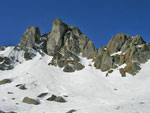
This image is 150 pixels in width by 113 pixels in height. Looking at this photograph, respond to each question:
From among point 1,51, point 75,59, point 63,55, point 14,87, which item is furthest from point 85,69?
point 1,51

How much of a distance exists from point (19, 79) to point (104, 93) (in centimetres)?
2627

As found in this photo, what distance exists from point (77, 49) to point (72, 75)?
67.6 ft

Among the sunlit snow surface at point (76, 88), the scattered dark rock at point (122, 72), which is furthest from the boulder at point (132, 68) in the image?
the sunlit snow surface at point (76, 88)

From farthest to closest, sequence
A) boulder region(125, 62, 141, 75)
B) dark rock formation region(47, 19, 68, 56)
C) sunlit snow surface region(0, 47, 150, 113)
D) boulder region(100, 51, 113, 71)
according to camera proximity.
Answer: dark rock formation region(47, 19, 68, 56), boulder region(100, 51, 113, 71), boulder region(125, 62, 141, 75), sunlit snow surface region(0, 47, 150, 113)

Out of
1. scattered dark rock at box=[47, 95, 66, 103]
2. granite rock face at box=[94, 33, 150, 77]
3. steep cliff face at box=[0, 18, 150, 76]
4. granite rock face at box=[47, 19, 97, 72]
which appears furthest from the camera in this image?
granite rock face at box=[47, 19, 97, 72]

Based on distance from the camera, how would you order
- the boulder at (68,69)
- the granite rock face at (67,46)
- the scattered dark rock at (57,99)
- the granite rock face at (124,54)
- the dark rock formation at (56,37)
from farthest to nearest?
1. the dark rock formation at (56,37)
2. the granite rock face at (67,46)
3. the boulder at (68,69)
4. the granite rock face at (124,54)
5. the scattered dark rock at (57,99)

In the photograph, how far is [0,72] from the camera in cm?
6116

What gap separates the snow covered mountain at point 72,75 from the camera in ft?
101

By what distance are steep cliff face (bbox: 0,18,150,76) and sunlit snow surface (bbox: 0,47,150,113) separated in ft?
10.6

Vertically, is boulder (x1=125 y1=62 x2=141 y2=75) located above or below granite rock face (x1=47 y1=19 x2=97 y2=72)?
below

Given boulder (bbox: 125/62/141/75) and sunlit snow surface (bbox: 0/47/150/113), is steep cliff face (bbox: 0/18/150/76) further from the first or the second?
sunlit snow surface (bbox: 0/47/150/113)

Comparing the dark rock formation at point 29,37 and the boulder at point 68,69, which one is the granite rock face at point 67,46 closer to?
the boulder at point 68,69

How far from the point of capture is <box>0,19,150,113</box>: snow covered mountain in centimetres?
3086

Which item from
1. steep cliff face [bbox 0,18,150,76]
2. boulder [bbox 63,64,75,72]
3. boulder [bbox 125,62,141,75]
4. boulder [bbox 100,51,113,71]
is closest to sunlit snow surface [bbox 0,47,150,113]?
boulder [bbox 125,62,141,75]
